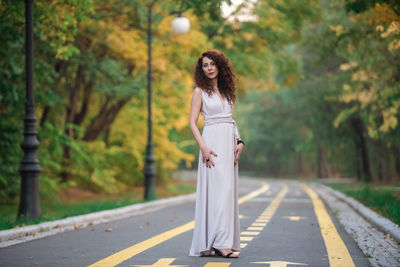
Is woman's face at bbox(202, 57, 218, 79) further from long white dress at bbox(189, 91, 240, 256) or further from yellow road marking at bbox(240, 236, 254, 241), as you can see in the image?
yellow road marking at bbox(240, 236, 254, 241)

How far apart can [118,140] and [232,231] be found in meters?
20.3

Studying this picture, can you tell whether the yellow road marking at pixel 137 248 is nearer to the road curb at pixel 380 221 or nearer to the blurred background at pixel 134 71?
the road curb at pixel 380 221

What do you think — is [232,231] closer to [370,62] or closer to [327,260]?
[327,260]

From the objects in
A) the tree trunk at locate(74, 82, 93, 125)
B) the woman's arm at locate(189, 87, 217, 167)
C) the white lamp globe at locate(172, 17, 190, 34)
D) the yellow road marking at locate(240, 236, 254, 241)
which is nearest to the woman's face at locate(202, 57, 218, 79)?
the woman's arm at locate(189, 87, 217, 167)

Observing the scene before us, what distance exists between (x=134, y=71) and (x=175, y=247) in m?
17.3

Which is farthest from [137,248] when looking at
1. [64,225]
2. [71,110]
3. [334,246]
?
[71,110]

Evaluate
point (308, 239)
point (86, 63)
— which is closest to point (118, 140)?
point (86, 63)

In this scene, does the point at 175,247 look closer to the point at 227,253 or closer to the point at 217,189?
the point at 227,253

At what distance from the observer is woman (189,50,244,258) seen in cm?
736

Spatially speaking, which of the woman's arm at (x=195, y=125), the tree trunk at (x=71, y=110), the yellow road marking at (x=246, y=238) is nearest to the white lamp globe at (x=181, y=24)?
→ the tree trunk at (x=71, y=110)

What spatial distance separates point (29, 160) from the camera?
39.6 feet

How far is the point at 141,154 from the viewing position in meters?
27.1

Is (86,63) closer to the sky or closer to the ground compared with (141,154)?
closer to the sky

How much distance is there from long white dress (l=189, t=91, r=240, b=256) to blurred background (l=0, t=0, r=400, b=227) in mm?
4264
